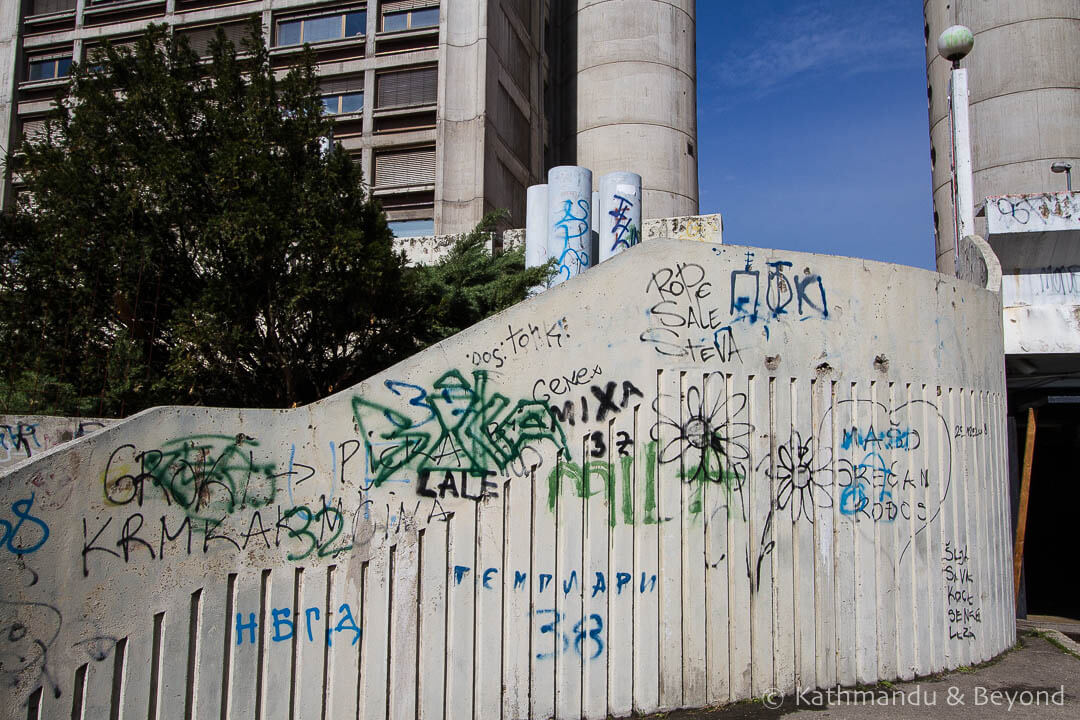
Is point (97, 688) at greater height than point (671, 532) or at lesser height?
Result: lesser

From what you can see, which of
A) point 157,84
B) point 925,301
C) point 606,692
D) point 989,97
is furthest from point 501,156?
point 606,692

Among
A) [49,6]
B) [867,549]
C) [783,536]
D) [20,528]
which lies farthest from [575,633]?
[49,6]

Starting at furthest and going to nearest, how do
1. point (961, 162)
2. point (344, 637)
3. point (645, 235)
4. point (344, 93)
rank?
point (344, 93) < point (645, 235) < point (961, 162) < point (344, 637)

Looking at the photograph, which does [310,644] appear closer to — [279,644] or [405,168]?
[279,644]

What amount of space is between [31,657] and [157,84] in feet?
23.3

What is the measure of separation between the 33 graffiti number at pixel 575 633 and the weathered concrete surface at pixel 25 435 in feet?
11.9

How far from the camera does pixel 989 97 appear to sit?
3062cm

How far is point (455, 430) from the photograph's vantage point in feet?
17.1

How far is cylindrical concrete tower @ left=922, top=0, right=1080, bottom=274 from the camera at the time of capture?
29.4 meters

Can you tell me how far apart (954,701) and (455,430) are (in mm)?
4296

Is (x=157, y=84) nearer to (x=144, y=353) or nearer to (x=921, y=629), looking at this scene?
(x=144, y=353)

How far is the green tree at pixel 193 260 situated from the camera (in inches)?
324

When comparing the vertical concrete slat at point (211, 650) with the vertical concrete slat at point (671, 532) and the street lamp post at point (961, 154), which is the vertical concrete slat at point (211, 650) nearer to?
the vertical concrete slat at point (671, 532)

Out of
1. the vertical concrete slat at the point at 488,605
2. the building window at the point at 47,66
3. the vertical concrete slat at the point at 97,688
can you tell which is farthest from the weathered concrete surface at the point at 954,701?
the building window at the point at 47,66
